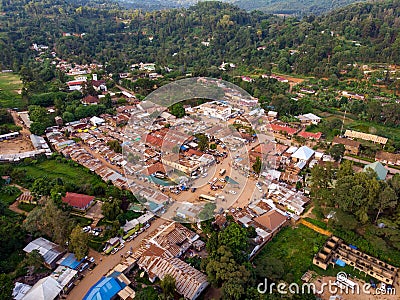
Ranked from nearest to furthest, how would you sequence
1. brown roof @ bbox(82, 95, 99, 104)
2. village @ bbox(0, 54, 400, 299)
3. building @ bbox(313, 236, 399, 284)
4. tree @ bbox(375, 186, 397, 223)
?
building @ bbox(313, 236, 399, 284) → village @ bbox(0, 54, 400, 299) → tree @ bbox(375, 186, 397, 223) → brown roof @ bbox(82, 95, 99, 104)

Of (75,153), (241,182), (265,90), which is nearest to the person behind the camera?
(241,182)

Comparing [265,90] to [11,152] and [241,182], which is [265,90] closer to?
[241,182]

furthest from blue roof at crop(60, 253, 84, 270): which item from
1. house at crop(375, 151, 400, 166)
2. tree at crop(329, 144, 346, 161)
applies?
house at crop(375, 151, 400, 166)

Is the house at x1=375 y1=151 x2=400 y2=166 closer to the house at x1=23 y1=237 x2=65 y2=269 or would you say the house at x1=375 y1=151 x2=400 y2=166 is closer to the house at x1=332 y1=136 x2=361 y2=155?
the house at x1=332 y1=136 x2=361 y2=155

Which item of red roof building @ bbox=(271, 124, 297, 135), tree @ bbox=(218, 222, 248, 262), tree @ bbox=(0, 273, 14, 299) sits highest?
tree @ bbox=(0, 273, 14, 299)

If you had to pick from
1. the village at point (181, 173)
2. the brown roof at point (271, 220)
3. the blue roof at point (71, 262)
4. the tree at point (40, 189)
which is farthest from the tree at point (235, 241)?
the tree at point (40, 189)

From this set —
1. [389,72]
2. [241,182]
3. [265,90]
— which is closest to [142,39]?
[265,90]
